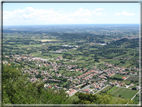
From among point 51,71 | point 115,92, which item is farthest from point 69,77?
point 115,92

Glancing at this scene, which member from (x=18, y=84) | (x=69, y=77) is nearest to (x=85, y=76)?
(x=69, y=77)

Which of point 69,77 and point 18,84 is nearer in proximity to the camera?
point 18,84

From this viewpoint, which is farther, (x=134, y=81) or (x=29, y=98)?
(x=134, y=81)

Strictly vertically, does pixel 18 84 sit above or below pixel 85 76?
above

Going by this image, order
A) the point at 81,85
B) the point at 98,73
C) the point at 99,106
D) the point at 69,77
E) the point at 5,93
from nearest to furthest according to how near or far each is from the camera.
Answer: the point at 99,106 < the point at 5,93 < the point at 81,85 < the point at 69,77 < the point at 98,73

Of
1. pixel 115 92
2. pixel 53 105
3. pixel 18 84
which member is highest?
pixel 18 84

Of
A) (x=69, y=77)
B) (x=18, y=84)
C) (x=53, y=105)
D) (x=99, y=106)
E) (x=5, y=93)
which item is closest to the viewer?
(x=99, y=106)

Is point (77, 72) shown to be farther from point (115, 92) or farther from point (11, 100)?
point (11, 100)

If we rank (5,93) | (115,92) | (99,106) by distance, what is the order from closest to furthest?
(99,106), (5,93), (115,92)

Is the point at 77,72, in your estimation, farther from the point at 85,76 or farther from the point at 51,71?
the point at 51,71
